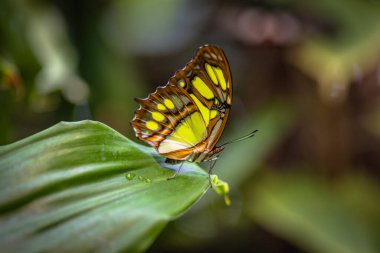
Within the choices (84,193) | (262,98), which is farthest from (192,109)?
(262,98)

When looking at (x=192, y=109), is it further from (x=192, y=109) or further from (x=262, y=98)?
(x=262, y=98)

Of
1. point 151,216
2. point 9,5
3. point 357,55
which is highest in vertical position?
point 9,5

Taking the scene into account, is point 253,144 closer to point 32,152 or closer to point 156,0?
point 156,0

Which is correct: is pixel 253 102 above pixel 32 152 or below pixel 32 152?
below

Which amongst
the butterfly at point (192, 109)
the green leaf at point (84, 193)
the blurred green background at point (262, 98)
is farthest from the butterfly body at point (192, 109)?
the blurred green background at point (262, 98)

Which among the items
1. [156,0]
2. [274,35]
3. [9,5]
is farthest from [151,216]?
[274,35]

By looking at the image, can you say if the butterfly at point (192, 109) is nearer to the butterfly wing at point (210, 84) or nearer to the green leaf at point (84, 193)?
the butterfly wing at point (210, 84)

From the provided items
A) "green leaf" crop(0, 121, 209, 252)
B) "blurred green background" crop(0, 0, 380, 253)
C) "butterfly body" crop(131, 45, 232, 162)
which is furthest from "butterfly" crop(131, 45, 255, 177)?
"blurred green background" crop(0, 0, 380, 253)
